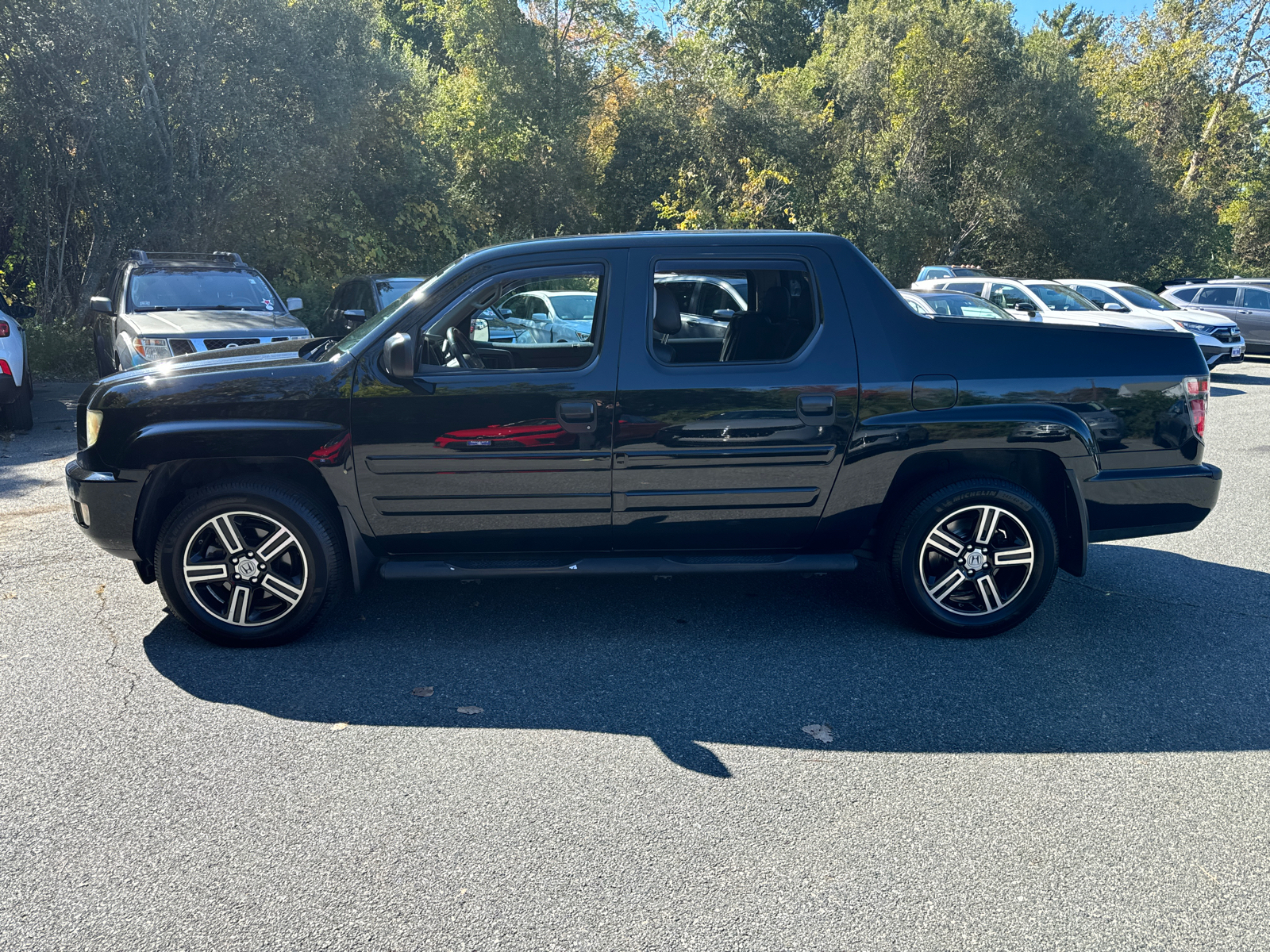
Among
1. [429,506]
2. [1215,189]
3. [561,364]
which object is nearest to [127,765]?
[429,506]

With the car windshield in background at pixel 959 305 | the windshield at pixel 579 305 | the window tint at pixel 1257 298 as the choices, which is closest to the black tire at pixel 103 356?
the windshield at pixel 579 305

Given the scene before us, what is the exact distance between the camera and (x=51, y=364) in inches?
603

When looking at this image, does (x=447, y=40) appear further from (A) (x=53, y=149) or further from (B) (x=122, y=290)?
(B) (x=122, y=290)

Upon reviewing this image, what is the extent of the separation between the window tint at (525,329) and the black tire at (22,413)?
767cm

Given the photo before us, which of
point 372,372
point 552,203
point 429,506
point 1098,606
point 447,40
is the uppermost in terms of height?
point 447,40

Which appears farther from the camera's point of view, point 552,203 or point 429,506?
point 552,203

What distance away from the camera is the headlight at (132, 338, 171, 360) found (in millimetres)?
10461

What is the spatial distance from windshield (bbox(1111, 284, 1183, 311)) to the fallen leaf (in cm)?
1682

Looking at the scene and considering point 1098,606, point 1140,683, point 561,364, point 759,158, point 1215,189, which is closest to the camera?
point 1140,683

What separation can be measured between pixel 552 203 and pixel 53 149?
14475 millimetres

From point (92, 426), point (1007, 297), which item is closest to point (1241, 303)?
point (1007, 297)

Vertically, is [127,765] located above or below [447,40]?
below

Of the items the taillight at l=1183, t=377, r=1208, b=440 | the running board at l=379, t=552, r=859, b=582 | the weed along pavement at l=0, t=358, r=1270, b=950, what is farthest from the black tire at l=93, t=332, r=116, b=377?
the taillight at l=1183, t=377, r=1208, b=440

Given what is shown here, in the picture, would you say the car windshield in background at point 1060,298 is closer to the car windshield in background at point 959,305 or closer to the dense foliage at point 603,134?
the car windshield in background at point 959,305
